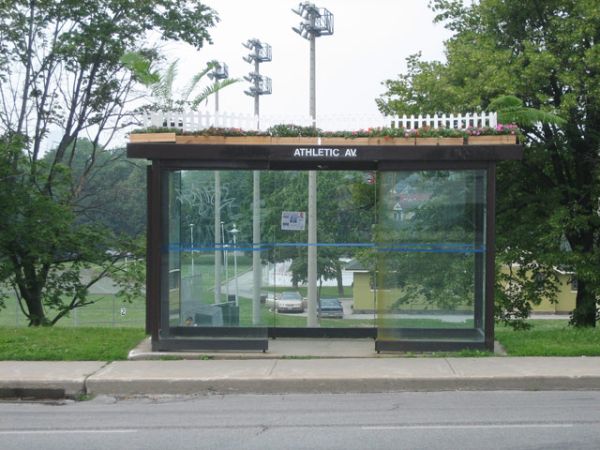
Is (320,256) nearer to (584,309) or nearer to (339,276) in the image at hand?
(339,276)

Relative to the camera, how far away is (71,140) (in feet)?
78.0

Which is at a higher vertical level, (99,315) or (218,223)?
(218,223)

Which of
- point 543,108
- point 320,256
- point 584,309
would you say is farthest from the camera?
point 584,309

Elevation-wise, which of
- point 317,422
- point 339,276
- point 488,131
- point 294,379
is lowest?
point 317,422

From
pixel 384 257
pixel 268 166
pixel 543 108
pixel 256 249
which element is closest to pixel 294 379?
pixel 256 249

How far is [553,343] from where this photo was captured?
11.8 metres

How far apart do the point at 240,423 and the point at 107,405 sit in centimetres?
194

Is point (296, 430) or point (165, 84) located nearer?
point (296, 430)

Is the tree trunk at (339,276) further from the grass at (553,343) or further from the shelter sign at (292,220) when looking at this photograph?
the grass at (553,343)

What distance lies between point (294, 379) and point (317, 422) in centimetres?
170

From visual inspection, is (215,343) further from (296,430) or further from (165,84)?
(165,84)

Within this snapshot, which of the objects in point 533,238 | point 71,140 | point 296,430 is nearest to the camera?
point 296,430

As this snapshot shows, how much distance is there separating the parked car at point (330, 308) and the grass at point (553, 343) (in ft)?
8.83

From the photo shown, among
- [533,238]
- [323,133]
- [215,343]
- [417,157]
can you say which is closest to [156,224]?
[215,343]
